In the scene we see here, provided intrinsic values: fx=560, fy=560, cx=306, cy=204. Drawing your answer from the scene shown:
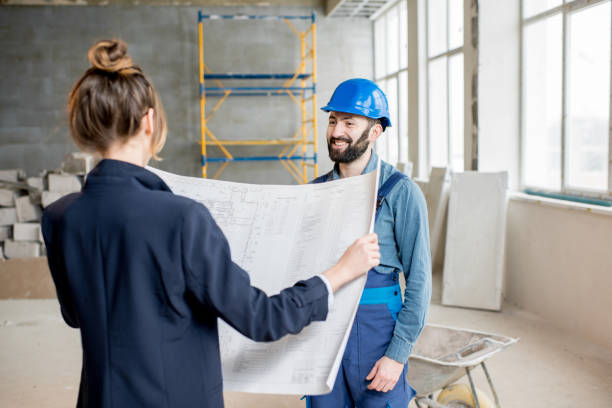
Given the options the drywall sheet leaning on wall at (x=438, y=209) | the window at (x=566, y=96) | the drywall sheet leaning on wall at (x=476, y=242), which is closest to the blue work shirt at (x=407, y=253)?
the window at (x=566, y=96)

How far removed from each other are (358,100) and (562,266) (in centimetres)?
355

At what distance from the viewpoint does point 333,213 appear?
1.41 m

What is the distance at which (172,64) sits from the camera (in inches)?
423

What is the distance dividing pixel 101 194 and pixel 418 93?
7.92 meters

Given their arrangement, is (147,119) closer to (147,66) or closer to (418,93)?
(418,93)

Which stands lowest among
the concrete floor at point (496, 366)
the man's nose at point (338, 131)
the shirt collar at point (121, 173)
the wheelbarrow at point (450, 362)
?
the concrete floor at point (496, 366)

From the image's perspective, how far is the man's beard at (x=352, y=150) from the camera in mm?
1883

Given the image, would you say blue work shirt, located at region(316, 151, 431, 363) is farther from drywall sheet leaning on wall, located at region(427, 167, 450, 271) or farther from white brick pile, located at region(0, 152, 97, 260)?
white brick pile, located at region(0, 152, 97, 260)

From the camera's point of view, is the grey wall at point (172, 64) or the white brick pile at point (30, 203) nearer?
the white brick pile at point (30, 203)

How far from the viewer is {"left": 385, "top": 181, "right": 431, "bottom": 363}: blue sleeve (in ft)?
5.64

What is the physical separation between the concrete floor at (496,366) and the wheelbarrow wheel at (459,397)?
2.22 feet

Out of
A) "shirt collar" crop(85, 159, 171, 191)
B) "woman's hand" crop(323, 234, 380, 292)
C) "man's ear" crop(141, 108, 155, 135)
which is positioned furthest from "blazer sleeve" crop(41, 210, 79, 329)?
"woman's hand" crop(323, 234, 380, 292)

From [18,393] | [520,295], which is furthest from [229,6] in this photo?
[18,393]

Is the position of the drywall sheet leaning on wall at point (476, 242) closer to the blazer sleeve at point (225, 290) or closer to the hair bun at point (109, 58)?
the blazer sleeve at point (225, 290)
